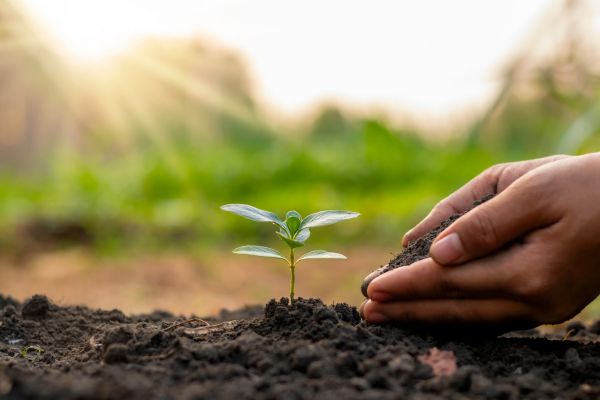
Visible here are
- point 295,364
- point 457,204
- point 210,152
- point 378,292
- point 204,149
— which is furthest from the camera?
point 204,149

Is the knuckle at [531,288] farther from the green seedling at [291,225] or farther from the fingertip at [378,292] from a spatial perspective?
the green seedling at [291,225]

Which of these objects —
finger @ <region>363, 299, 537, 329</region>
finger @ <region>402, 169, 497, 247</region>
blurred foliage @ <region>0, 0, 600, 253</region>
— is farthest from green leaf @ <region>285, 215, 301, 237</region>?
blurred foliage @ <region>0, 0, 600, 253</region>

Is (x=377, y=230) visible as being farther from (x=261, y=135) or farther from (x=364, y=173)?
(x=261, y=135)

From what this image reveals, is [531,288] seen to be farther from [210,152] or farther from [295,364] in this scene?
[210,152]

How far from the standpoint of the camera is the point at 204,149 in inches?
332

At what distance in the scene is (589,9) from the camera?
4.89 meters

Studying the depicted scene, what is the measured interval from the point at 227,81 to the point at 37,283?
5228 mm

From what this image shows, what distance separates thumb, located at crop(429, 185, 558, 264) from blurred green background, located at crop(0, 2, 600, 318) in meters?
2.40

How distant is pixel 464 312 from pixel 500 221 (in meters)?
0.22

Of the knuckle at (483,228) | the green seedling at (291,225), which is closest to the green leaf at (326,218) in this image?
the green seedling at (291,225)

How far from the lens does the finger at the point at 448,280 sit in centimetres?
133

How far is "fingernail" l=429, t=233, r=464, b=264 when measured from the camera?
4.33 feet

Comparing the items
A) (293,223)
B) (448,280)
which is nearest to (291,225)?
(293,223)

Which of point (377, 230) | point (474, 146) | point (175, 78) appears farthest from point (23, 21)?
point (474, 146)
